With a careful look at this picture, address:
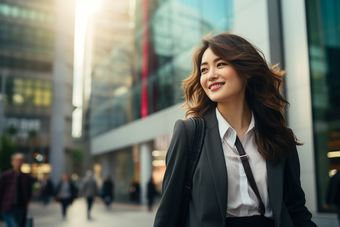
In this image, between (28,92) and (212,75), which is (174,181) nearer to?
(212,75)

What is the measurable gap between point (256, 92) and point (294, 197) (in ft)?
2.08

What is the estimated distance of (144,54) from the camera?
78.9ft

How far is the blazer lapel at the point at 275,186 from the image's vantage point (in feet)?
5.16

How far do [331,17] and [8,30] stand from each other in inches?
1895

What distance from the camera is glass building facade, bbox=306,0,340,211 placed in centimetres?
859

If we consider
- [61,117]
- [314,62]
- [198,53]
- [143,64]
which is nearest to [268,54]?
[314,62]

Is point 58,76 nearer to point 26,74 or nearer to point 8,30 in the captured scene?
point 26,74

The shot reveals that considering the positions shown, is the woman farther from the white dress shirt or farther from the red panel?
the red panel

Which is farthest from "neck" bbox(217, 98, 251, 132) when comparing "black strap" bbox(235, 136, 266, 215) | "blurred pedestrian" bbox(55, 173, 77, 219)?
"blurred pedestrian" bbox(55, 173, 77, 219)

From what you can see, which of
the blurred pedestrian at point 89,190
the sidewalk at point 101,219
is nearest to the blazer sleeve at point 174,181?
the sidewalk at point 101,219

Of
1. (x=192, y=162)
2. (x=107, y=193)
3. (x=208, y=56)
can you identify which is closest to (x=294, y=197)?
(x=192, y=162)

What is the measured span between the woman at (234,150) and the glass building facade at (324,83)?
755 centimetres

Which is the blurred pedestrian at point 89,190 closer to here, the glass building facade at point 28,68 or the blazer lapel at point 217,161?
the blazer lapel at point 217,161

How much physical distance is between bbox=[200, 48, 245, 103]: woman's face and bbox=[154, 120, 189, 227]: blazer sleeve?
262 millimetres
